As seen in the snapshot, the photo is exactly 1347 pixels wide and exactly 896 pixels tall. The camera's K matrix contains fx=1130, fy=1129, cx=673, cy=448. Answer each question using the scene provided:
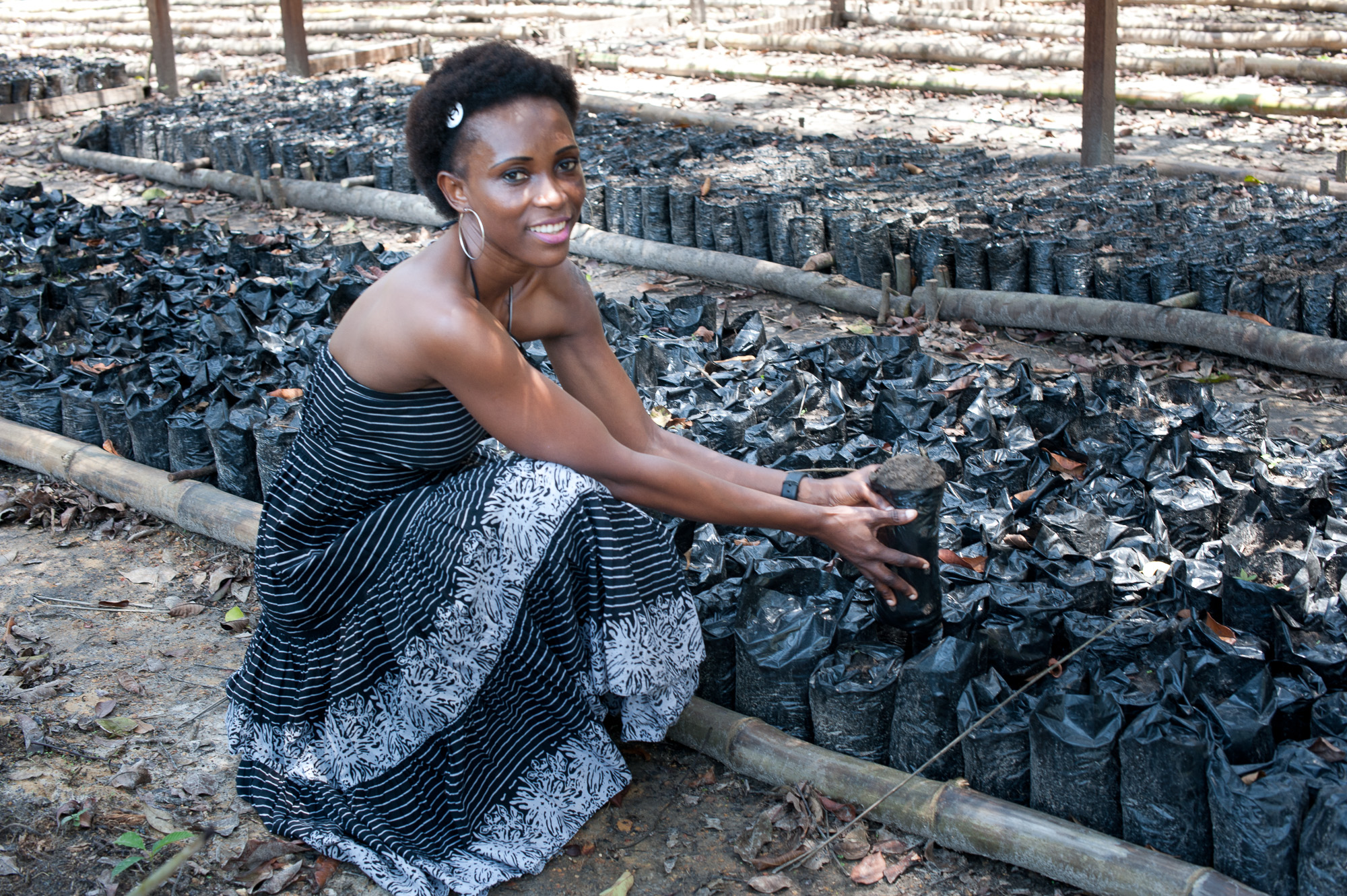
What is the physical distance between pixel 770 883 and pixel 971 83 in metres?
11.0

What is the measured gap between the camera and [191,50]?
18.6 metres

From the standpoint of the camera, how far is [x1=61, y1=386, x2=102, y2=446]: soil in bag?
4.10 metres

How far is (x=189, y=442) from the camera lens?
379cm

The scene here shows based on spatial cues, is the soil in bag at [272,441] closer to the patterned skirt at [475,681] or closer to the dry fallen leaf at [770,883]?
the patterned skirt at [475,681]

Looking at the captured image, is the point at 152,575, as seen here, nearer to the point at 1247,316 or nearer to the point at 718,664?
the point at 718,664

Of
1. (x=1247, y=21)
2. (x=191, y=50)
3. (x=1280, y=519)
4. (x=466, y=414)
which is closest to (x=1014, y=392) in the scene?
(x=1280, y=519)

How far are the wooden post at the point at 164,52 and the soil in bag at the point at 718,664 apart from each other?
12154 mm

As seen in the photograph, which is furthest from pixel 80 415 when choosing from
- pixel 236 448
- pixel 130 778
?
pixel 130 778

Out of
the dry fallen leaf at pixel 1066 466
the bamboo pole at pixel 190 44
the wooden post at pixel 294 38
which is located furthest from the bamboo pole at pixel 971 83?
the dry fallen leaf at pixel 1066 466

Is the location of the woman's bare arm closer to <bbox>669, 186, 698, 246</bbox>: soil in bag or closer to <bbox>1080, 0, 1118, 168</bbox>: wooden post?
<bbox>669, 186, 698, 246</bbox>: soil in bag

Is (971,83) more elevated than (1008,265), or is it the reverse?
(971,83)

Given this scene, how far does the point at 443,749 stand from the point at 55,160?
1058 cm

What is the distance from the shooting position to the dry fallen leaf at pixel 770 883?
7.00 ft

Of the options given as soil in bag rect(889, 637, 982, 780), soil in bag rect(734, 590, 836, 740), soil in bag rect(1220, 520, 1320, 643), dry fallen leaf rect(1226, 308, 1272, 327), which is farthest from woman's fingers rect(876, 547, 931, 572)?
dry fallen leaf rect(1226, 308, 1272, 327)
